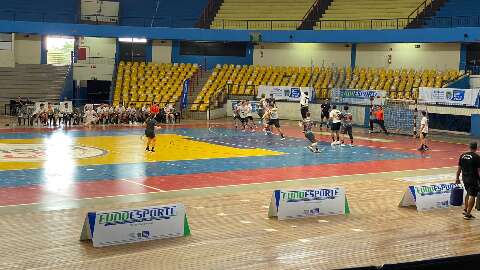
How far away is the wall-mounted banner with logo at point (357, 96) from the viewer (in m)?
43.8

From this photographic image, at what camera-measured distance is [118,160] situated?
25578mm

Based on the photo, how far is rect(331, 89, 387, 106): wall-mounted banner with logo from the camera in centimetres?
4378

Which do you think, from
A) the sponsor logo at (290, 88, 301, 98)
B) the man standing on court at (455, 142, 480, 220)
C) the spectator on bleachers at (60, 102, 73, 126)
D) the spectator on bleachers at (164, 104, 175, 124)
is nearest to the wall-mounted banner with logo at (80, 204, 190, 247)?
the man standing on court at (455, 142, 480, 220)

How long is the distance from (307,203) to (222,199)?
2821mm

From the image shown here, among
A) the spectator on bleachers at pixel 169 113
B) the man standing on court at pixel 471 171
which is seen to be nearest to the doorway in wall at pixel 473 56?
the spectator on bleachers at pixel 169 113

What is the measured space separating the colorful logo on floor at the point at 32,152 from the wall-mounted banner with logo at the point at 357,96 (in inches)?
834

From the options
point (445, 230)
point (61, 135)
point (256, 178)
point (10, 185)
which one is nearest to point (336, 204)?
point (445, 230)

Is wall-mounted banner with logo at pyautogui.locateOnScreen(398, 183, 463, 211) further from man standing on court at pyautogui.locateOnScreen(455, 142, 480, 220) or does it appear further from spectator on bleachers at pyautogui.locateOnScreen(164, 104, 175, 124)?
spectator on bleachers at pyautogui.locateOnScreen(164, 104, 175, 124)

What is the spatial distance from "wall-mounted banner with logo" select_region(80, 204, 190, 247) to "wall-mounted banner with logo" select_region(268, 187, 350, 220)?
260cm

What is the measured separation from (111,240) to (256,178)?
940 centimetres

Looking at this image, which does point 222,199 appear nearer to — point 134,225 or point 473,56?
point 134,225

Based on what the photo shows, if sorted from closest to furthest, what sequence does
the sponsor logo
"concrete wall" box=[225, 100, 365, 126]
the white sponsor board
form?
the white sponsor board, "concrete wall" box=[225, 100, 365, 126], the sponsor logo

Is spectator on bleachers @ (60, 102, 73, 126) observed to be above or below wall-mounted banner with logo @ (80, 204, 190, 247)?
above

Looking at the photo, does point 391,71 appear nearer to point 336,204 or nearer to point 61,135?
point 61,135
